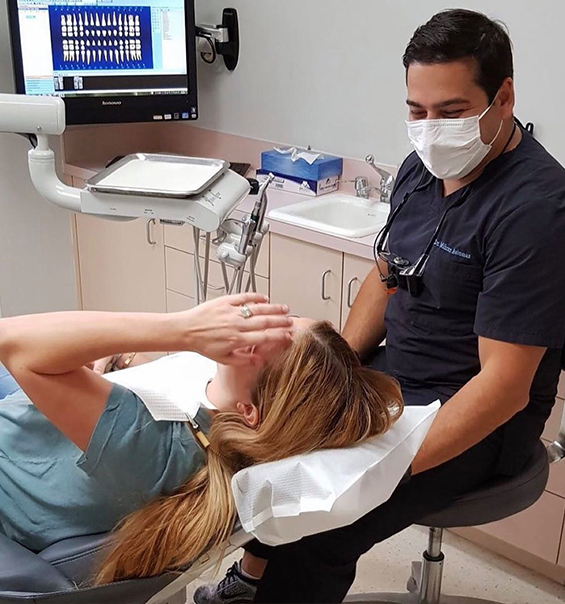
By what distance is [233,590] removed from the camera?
1.86 metres

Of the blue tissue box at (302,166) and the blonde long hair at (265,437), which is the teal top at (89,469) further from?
the blue tissue box at (302,166)

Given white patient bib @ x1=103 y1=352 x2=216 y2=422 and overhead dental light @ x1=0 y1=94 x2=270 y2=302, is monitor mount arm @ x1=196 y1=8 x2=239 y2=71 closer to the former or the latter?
overhead dental light @ x1=0 y1=94 x2=270 y2=302

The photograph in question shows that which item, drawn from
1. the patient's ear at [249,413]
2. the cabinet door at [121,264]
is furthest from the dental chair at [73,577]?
the cabinet door at [121,264]

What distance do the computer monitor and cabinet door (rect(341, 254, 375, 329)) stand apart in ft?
3.47

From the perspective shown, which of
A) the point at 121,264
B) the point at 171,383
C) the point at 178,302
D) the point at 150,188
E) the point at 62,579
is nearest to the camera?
the point at 62,579

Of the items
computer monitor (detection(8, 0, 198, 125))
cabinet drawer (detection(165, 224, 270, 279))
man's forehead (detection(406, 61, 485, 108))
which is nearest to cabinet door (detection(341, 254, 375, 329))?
cabinet drawer (detection(165, 224, 270, 279))

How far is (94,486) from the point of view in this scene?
124cm

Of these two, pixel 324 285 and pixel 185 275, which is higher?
pixel 324 285

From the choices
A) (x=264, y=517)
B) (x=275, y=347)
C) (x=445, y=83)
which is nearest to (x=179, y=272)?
(x=445, y=83)

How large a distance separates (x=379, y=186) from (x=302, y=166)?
10.3 inches

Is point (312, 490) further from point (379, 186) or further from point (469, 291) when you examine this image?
point (379, 186)

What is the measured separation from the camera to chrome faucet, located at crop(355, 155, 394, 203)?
2.52 meters

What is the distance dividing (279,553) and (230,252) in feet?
1.87

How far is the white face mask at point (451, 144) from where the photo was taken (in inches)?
59.4
